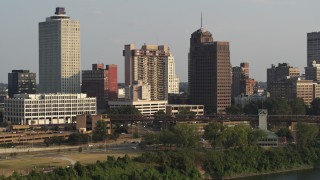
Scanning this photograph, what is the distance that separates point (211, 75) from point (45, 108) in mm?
20833

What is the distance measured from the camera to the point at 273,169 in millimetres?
40344

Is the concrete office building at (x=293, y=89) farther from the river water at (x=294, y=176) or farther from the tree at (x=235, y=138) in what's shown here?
the river water at (x=294, y=176)

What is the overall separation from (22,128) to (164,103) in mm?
26944

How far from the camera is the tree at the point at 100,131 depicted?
52500 mm

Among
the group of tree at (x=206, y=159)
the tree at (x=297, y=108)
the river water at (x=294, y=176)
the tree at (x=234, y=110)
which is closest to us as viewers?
the group of tree at (x=206, y=159)

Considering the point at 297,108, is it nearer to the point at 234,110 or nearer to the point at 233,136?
the point at 234,110

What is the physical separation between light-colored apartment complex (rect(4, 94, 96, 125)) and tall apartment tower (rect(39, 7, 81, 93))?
19167 mm

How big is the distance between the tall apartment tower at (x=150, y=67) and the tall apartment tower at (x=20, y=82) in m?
14.6

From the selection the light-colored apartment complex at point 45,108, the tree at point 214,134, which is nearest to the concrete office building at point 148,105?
the light-colored apartment complex at point 45,108

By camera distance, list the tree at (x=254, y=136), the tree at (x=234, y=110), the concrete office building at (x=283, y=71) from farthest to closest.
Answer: the concrete office building at (x=283, y=71)
the tree at (x=234, y=110)
the tree at (x=254, y=136)

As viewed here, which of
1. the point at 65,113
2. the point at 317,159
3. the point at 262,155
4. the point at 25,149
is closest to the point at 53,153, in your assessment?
the point at 25,149

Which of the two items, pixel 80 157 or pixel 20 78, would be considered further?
pixel 20 78

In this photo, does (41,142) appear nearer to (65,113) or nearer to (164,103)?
(65,113)

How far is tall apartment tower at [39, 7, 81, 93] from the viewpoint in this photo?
90.6m
